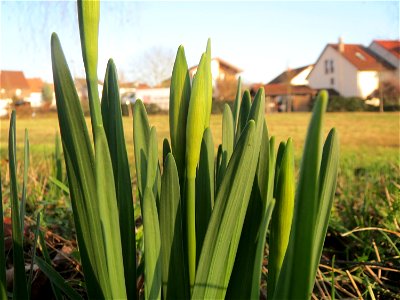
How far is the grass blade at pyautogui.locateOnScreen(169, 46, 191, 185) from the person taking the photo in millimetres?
314

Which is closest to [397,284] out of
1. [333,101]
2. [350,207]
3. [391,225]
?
[391,225]

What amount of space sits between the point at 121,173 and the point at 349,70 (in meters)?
21.9

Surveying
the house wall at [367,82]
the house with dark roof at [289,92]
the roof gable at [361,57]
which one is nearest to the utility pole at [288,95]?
the house with dark roof at [289,92]

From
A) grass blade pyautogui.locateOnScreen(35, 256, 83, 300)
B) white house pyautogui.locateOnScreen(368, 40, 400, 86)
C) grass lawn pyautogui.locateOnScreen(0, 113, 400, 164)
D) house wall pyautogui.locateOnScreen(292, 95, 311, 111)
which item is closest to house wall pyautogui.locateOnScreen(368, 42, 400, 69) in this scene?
white house pyautogui.locateOnScreen(368, 40, 400, 86)

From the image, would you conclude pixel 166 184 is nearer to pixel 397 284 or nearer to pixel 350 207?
pixel 397 284

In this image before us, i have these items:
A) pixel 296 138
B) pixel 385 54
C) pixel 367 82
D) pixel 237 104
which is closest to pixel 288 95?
pixel 367 82

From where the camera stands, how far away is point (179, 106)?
317 mm

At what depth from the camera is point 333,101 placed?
18.0 metres

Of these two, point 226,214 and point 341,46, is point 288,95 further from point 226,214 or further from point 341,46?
point 226,214

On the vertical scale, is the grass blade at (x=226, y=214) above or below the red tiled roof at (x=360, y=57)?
below

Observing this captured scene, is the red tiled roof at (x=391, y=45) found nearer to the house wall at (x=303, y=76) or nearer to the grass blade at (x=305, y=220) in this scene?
the house wall at (x=303, y=76)

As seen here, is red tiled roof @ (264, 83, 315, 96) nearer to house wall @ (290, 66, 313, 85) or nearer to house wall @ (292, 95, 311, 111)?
house wall @ (292, 95, 311, 111)

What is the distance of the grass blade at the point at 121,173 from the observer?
0.33 metres

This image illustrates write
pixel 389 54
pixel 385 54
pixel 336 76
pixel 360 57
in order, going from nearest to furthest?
pixel 389 54 < pixel 385 54 < pixel 360 57 < pixel 336 76
